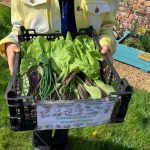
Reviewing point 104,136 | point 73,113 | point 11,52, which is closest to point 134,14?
point 104,136

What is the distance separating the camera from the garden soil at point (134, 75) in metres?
4.42

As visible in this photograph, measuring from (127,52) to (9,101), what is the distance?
315 cm

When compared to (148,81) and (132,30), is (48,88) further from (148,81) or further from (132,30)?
(132,30)

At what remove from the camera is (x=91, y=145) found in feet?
11.3

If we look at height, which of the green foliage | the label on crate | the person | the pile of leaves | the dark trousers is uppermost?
the person

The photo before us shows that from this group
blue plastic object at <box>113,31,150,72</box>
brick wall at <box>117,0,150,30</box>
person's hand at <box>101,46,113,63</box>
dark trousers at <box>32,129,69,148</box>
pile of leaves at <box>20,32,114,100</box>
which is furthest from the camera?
brick wall at <box>117,0,150,30</box>

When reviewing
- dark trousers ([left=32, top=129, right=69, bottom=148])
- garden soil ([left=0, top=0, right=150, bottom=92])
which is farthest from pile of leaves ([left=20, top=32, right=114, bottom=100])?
garden soil ([left=0, top=0, right=150, bottom=92])

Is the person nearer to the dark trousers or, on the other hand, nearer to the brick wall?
the dark trousers

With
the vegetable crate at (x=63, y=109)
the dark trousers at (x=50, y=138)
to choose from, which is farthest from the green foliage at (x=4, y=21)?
the vegetable crate at (x=63, y=109)

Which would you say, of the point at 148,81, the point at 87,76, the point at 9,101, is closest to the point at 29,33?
the point at 87,76

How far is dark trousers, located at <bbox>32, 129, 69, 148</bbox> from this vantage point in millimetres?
2912

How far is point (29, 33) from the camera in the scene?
101 inches

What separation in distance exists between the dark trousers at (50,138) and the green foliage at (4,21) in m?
2.32

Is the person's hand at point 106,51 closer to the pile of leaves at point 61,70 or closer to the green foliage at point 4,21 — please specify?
the pile of leaves at point 61,70
